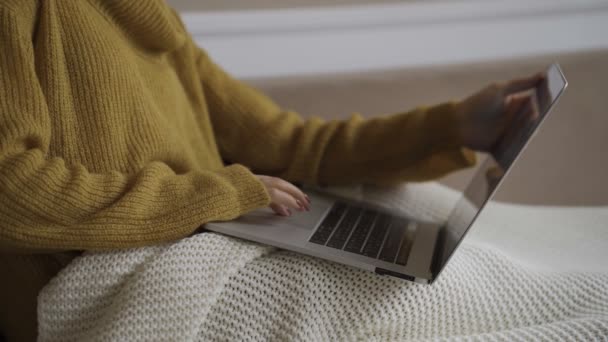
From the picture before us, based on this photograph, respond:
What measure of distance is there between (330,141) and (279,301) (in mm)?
385

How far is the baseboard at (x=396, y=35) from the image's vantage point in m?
1.21

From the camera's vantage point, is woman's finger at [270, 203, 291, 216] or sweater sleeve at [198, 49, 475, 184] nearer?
woman's finger at [270, 203, 291, 216]

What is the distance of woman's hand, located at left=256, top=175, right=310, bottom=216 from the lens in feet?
2.28

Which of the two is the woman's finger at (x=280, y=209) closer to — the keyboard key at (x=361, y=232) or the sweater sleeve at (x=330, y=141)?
the keyboard key at (x=361, y=232)

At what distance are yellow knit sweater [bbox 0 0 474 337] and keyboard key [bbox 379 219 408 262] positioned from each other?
0.15m

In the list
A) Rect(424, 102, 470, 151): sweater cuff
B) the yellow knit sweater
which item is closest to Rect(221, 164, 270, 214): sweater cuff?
the yellow knit sweater

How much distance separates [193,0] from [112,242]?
2.24 ft

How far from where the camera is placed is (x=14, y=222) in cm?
60

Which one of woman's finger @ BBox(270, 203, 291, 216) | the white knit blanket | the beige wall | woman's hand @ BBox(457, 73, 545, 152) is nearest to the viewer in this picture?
the white knit blanket

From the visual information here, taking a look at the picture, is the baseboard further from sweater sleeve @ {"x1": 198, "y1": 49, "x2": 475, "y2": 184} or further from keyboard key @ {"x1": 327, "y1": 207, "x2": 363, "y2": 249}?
keyboard key @ {"x1": 327, "y1": 207, "x2": 363, "y2": 249}

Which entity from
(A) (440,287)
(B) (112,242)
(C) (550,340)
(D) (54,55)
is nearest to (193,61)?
(D) (54,55)

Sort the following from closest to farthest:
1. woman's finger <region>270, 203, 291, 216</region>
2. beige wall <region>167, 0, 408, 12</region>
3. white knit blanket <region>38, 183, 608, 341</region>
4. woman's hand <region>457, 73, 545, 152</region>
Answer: white knit blanket <region>38, 183, 608, 341</region>
woman's finger <region>270, 203, 291, 216</region>
woman's hand <region>457, 73, 545, 152</region>
beige wall <region>167, 0, 408, 12</region>

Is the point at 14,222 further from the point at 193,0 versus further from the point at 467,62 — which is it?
the point at 467,62

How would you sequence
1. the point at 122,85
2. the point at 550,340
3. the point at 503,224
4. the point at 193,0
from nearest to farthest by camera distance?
the point at 550,340 < the point at 122,85 < the point at 503,224 < the point at 193,0
